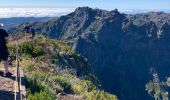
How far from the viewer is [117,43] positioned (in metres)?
142

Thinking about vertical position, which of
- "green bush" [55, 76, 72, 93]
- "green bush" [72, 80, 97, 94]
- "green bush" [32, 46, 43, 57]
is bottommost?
"green bush" [32, 46, 43, 57]

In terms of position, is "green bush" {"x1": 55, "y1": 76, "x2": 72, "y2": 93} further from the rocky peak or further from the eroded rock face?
the rocky peak

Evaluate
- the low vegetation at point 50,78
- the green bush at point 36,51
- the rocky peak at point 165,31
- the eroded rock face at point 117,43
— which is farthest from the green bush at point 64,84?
the rocky peak at point 165,31

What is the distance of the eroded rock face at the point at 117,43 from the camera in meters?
126

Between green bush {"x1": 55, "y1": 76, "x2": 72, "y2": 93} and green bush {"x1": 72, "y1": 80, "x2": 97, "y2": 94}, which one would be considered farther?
green bush {"x1": 72, "y1": 80, "x2": 97, "y2": 94}

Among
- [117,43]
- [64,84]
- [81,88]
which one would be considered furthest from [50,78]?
[117,43]

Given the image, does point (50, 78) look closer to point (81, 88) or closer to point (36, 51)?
point (81, 88)

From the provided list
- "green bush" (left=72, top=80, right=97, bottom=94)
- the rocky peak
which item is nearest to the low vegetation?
"green bush" (left=72, top=80, right=97, bottom=94)

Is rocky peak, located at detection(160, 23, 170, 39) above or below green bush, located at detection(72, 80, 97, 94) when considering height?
below

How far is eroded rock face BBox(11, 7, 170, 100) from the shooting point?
12650cm

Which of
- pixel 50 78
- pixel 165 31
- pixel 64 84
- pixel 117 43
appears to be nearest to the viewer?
pixel 64 84

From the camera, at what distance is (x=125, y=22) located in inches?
5605

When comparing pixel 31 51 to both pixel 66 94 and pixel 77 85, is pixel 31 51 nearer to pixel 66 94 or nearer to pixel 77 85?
pixel 77 85

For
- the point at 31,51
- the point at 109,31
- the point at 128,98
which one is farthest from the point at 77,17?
the point at 31,51
